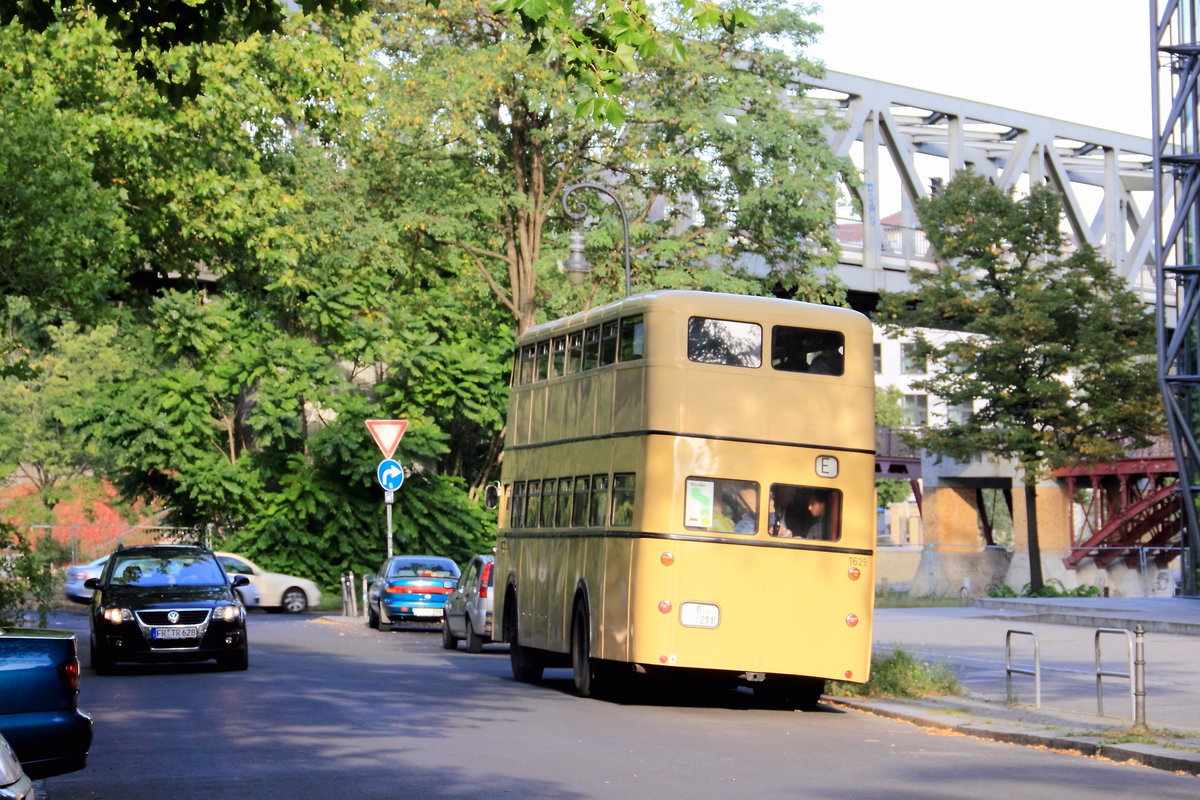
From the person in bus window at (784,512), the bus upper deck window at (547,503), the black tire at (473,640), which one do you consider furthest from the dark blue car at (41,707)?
the black tire at (473,640)

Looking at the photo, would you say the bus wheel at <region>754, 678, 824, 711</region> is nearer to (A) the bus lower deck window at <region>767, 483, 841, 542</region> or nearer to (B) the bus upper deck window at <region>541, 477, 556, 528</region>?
(A) the bus lower deck window at <region>767, 483, 841, 542</region>

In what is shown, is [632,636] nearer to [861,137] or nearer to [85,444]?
[85,444]

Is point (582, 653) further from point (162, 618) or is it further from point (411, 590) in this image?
point (411, 590)

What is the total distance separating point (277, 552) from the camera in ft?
150

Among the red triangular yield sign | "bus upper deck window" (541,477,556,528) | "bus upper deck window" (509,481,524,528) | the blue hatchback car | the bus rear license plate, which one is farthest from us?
the red triangular yield sign

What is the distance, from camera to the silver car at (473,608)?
91.0ft

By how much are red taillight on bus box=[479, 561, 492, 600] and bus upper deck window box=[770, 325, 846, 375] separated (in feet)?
31.6

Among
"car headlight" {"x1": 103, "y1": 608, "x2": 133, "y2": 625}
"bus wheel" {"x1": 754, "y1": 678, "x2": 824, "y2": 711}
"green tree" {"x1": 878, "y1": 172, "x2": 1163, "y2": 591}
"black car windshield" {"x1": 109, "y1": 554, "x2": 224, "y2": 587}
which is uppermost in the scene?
"green tree" {"x1": 878, "y1": 172, "x2": 1163, "y2": 591}

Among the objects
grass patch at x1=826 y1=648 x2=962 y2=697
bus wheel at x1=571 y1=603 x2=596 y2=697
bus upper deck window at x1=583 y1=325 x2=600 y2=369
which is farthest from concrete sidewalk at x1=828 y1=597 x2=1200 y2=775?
bus upper deck window at x1=583 y1=325 x2=600 y2=369

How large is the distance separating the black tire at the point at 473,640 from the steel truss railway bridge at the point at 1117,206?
2069 centimetres

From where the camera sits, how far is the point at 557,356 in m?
22.5

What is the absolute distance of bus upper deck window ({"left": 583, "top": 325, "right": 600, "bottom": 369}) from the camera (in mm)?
20719

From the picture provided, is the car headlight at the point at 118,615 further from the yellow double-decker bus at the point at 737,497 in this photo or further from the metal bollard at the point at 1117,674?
the metal bollard at the point at 1117,674

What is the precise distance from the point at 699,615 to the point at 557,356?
4.96m
